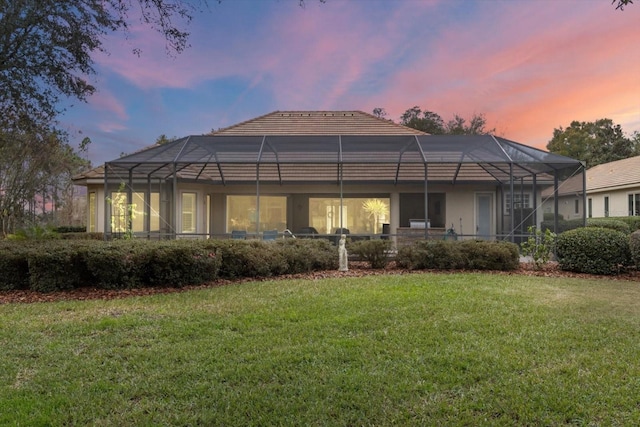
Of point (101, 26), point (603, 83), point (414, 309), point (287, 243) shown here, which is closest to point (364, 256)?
point (287, 243)

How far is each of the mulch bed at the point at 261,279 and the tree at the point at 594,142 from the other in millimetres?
28685

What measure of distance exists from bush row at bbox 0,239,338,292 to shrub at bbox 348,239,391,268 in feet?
8.70

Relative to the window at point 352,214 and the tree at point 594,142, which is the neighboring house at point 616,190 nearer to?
the tree at point 594,142

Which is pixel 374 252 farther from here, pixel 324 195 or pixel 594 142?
pixel 594 142

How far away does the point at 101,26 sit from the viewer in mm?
7664

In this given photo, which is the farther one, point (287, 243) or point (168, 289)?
point (287, 243)

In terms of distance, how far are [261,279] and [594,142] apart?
47.4 metres

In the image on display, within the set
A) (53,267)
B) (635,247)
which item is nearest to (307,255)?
(53,267)

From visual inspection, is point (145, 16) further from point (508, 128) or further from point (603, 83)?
point (508, 128)

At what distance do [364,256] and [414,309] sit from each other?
4244mm

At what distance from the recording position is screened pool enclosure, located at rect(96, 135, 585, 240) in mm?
12477

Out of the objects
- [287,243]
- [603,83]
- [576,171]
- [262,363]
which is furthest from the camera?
[603,83]

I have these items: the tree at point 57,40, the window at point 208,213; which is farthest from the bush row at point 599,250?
the window at point 208,213

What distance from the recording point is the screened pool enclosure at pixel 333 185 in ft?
40.9
